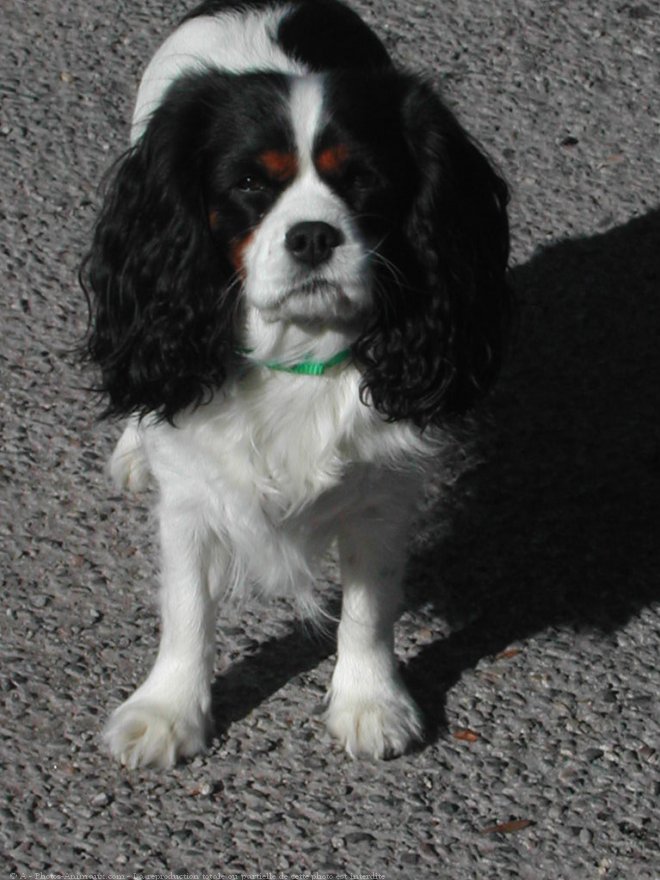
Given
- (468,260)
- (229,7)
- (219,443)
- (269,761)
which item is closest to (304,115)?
(468,260)

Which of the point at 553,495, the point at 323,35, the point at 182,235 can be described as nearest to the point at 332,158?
the point at 182,235

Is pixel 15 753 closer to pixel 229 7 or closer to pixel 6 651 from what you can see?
pixel 6 651

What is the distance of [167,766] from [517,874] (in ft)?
2.60

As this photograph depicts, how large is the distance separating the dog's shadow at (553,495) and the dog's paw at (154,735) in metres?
0.14

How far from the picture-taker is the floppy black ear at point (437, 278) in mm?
3162

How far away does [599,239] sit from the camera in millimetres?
5316

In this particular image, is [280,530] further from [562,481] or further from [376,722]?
[562,481]

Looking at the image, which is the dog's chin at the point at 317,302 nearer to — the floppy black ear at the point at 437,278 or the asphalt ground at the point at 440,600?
the floppy black ear at the point at 437,278

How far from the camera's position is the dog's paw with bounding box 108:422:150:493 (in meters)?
4.26

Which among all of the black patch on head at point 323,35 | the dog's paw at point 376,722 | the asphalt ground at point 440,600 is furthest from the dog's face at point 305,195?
the asphalt ground at point 440,600

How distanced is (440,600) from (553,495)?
1.73 feet

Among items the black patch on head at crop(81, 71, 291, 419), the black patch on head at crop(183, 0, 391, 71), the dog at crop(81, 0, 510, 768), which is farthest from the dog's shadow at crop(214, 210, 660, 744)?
the black patch on head at crop(183, 0, 391, 71)

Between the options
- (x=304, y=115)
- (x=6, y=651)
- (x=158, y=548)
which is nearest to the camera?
(x=304, y=115)

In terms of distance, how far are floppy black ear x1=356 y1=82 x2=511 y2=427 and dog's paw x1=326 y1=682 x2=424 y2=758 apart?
2.23 ft
